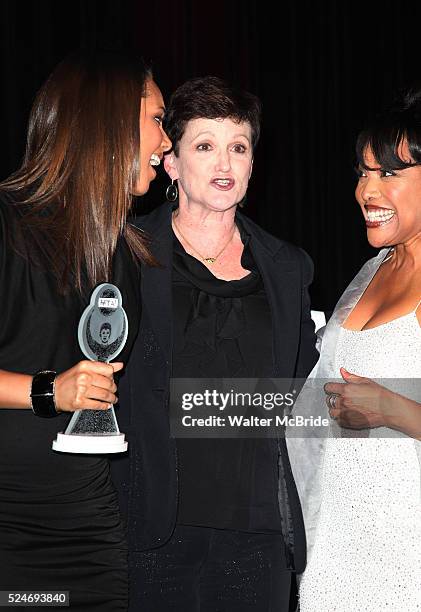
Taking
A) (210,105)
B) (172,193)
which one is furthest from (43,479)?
(210,105)

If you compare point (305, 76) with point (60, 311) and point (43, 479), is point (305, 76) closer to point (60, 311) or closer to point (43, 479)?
point (60, 311)

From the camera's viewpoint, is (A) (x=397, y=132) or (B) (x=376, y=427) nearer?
(B) (x=376, y=427)

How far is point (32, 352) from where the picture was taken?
1817mm

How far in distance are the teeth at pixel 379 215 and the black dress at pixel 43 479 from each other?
3.43ft

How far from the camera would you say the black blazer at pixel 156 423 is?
7.89 feet

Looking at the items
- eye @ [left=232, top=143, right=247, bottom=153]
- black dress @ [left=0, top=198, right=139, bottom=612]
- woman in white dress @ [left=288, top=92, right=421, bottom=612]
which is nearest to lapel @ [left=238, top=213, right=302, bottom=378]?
woman in white dress @ [left=288, top=92, right=421, bottom=612]

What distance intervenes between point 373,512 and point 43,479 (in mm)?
997

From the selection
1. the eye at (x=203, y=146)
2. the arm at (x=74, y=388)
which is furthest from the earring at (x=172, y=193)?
the arm at (x=74, y=388)

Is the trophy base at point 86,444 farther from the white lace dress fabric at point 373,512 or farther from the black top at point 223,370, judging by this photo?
the white lace dress fabric at point 373,512

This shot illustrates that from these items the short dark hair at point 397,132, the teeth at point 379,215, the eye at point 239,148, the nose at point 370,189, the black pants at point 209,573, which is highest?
the short dark hair at point 397,132

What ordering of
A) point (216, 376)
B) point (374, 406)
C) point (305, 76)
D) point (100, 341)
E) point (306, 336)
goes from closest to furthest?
point (100, 341) → point (374, 406) → point (216, 376) → point (306, 336) → point (305, 76)

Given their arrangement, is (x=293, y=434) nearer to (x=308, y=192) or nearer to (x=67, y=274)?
(x=67, y=274)

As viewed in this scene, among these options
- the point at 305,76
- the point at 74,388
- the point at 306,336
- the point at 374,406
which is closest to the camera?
the point at 74,388

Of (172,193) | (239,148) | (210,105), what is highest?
(210,105)
